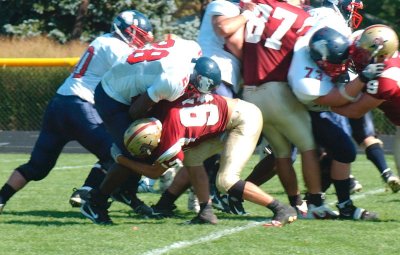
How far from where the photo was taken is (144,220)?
7.45 metres

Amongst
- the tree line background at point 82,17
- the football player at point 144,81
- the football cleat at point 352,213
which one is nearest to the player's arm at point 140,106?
the football player at point 144,81

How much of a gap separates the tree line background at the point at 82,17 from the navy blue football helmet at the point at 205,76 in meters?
16.5

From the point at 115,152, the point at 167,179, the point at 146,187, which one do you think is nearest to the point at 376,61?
the point at 115,152

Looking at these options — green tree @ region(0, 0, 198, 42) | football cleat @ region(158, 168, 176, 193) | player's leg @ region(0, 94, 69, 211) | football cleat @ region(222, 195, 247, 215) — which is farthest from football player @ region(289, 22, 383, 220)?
green tree @ region(0, 0, 198, 42)

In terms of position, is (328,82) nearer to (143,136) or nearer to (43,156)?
(143,136)

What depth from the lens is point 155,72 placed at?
6.64 m

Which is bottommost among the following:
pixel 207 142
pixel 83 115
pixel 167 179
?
pixel 167 179

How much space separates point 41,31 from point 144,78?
57.3 ft

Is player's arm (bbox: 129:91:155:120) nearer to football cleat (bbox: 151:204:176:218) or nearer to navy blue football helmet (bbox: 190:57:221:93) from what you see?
navy blue football helmet (bbox: 190:57:221:93)

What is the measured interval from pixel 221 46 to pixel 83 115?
3.71 feet

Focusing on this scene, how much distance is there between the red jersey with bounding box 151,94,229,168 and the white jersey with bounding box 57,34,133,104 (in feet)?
3.16

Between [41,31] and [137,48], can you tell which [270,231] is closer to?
[137,48]

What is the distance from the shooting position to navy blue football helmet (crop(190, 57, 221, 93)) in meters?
6.69

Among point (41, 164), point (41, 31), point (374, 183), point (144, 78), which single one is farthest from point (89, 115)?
point (41, 31)
